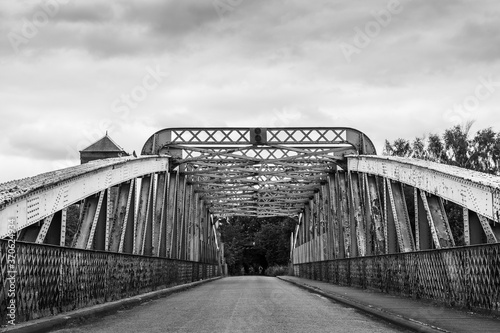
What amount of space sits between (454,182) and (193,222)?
28857 mm

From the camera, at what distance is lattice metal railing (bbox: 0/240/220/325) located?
869 cm

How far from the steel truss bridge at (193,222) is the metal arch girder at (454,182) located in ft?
0.09

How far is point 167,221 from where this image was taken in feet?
94.3

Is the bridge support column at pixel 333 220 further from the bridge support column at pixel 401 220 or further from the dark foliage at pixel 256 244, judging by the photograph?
the dark foliage at pixel 256 244

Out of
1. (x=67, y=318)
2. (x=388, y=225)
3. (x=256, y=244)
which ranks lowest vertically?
(x=67, y=318)

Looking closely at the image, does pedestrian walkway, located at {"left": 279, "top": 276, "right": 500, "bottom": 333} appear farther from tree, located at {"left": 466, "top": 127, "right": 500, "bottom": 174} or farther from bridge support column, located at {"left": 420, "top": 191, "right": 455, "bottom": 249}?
tree, located at {"left": 466, "top": 127, "right": 500, "bottom": 174}

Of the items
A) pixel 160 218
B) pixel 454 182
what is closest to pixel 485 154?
pixel 160 218

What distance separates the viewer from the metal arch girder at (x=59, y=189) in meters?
10.2

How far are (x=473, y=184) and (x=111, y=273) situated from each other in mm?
7604

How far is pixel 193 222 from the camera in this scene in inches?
1602

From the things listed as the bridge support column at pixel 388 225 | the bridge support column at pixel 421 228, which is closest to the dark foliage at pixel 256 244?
the bridge support column at pixel 388 225

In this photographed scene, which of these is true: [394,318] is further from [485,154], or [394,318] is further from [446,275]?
[485,154]

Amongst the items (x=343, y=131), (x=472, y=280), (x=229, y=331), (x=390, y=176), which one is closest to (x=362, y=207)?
(x=343, y=131)

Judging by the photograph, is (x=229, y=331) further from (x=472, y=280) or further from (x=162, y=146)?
(x=162, y=146)
